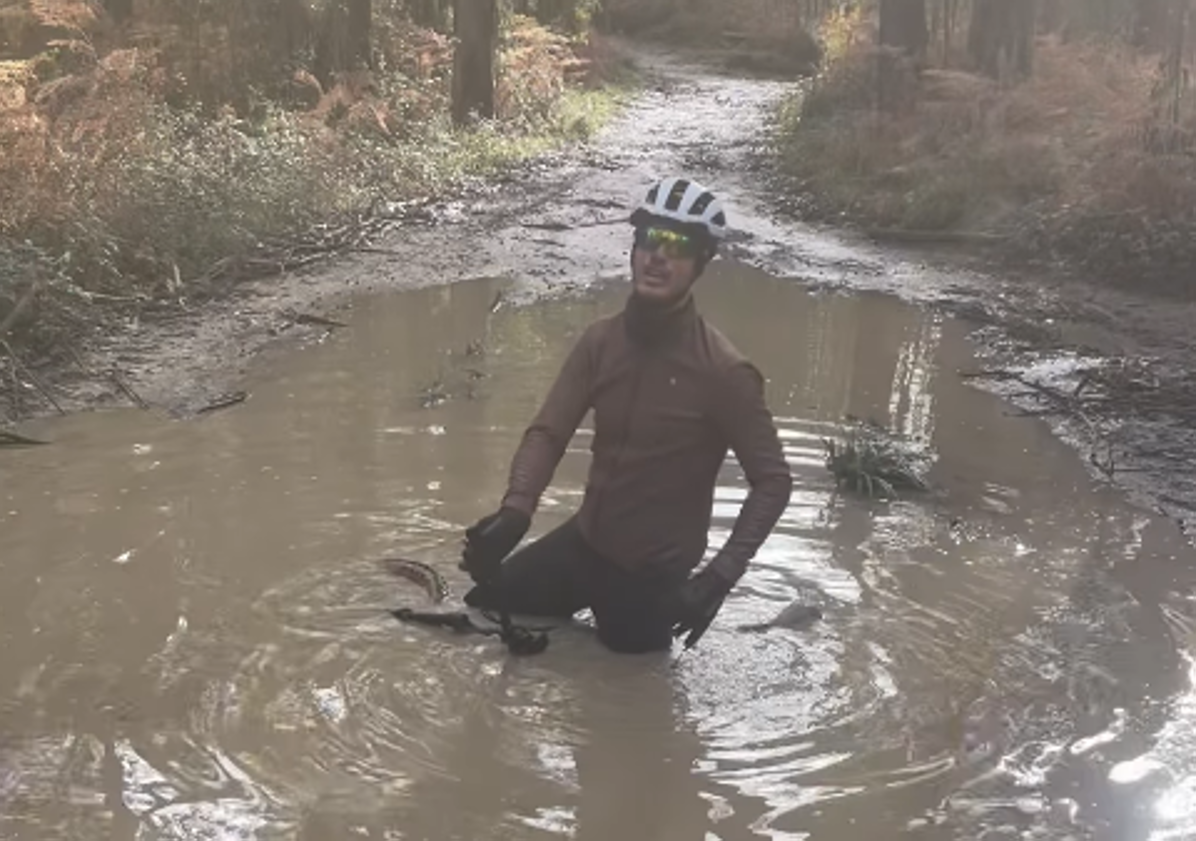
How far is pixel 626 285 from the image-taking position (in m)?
13.7

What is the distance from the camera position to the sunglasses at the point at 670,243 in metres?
5.32

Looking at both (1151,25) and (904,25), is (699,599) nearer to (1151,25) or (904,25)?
(904,25)

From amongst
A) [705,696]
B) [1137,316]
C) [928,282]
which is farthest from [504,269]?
[705,696]

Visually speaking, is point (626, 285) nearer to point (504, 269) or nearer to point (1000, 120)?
point (504, 269)

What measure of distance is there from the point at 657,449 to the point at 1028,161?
12.0m

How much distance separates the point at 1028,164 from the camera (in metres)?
16.2

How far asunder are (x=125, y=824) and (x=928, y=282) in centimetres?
1091

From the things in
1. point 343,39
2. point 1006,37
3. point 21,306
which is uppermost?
point 1006,37

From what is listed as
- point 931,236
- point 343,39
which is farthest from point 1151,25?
point 343,39

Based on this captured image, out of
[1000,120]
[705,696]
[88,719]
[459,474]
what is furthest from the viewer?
[1000,120]

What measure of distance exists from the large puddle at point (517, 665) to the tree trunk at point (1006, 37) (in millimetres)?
12661

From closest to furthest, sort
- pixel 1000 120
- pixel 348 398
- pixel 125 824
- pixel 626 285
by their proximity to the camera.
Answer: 1. pixel 125 824
2. pixel 348 398
3. pixel 626 285
4. pixel 1000 120

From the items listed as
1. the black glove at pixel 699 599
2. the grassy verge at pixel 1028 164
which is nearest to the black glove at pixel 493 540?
the black glove at pixel 699 599

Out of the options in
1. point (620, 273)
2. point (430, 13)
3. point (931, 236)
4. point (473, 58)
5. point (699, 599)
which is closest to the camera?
point (699, 599)
